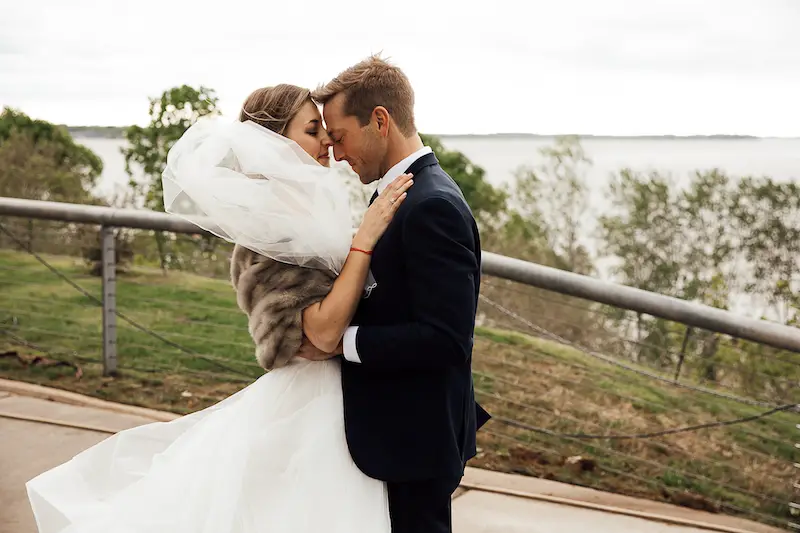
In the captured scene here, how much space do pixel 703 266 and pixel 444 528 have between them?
246 inches

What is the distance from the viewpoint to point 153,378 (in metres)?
5.22

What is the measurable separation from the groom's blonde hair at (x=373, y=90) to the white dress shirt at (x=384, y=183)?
67 mm

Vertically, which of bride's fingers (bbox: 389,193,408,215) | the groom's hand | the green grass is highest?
bride's fingers (bbox: 389,193,408,215)

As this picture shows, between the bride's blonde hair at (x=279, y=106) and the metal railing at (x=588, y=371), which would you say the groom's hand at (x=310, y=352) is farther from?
the metal railing at (x=588, y=371)

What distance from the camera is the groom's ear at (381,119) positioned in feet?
6.74

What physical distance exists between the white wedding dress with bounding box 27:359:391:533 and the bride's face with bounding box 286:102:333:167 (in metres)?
A: 0.56

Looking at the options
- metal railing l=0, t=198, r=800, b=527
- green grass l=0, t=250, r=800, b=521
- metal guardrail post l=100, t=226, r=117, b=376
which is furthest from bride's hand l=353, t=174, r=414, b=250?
metal guardrail post l=100, t=226, r=117, b=376

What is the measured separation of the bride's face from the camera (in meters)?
2.16

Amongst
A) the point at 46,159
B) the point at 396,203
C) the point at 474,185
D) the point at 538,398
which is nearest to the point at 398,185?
the point at 396,203

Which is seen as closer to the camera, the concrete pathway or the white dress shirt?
the white dress shirt

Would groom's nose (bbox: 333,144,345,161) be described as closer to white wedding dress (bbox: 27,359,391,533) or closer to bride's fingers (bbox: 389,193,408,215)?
bride's fingers (bbox: 389,193,408,215)

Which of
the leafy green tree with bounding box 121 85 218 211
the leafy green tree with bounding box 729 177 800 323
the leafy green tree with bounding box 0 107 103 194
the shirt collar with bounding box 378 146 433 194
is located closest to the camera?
the shirt collar with bounding box 378 146 433 194

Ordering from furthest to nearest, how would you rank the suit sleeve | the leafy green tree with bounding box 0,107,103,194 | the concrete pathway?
the leafy green tree with bounding box 0,107,103,194, the concrete pathway, the suit sleeve

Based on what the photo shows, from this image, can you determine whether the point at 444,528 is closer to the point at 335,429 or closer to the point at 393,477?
the point at 393,477
